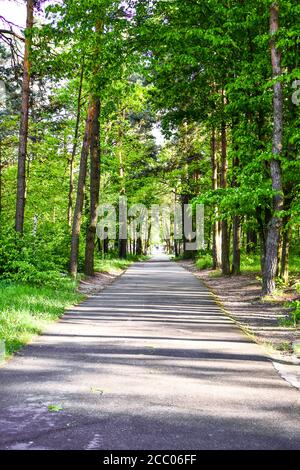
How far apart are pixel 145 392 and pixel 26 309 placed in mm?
5442

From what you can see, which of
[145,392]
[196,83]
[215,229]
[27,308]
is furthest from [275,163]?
[215,229]

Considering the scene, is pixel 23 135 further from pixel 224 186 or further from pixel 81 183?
pixel 224 186

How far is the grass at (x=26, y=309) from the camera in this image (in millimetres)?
8312

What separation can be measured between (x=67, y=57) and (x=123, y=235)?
27890mm

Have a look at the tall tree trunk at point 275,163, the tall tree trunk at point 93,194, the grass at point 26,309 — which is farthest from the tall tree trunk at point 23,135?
the tall tree trunk at point 275,163

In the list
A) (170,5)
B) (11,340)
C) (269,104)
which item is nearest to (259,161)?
(269,104)

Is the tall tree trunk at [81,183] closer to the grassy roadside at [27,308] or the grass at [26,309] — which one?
the grassy roadside at [27,308]

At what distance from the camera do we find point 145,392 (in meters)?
5.66

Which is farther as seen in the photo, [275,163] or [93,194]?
[93,194]

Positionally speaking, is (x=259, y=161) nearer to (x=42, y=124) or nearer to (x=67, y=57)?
(x=67, y=57)

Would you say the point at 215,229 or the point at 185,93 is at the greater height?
the point at 185,93

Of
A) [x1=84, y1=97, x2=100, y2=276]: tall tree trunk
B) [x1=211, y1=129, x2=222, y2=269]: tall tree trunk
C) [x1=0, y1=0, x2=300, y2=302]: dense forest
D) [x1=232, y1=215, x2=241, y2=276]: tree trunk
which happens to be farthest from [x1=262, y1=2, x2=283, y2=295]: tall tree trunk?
[x1=211, y1=129, x2=222, y2=269]: tall tree trunk

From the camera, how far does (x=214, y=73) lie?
17.9 m

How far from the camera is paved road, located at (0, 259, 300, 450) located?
4.32 metres
